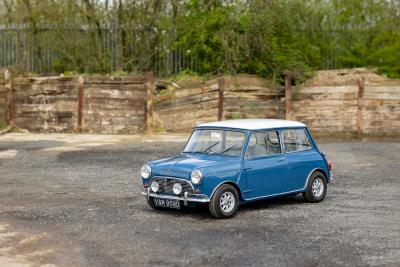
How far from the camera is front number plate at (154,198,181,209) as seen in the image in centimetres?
1146

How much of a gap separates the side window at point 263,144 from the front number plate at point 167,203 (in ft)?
4.61

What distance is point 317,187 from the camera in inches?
516

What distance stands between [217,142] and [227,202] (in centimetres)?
117

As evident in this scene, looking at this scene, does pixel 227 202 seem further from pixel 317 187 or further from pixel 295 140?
pixel 317 187

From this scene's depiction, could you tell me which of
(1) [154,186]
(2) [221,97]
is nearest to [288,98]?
(2) [221,97]

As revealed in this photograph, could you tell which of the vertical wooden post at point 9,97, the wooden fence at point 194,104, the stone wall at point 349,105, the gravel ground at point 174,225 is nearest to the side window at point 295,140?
the gravel ground at point 174,225

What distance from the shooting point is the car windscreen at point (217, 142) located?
39.6ft

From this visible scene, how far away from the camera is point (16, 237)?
1017 cm

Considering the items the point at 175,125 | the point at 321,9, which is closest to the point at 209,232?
the point at 175,125

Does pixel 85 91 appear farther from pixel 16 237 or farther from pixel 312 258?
pixel 312 258

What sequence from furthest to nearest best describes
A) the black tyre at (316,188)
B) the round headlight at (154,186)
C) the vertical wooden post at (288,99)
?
the vertical wooden post at (288,99), the black tyre at (316,188), the round headlight at (154,186)

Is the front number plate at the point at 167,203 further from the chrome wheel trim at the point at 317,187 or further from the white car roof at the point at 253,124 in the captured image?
the chrome wheel trim at the point at 317,187

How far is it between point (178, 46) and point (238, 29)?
2.45 metres

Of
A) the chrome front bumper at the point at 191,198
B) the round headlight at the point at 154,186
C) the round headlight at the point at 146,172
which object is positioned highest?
the round headlight at the point at 146,172
